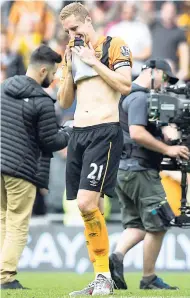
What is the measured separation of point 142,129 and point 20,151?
1.27 metres

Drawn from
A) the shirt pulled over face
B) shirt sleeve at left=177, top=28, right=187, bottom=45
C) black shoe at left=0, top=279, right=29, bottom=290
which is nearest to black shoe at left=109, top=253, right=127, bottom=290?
black shoe at left=0, top=279, right=29, bottom=290

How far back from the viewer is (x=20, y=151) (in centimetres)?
1084

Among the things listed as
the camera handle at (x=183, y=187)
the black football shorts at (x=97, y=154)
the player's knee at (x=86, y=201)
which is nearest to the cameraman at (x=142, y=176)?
the camera handle at (x=183, y=187)

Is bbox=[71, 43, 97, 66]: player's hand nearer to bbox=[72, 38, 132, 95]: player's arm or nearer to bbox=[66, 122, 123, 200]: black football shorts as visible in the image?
bbox=[72, 38, 132, 95]: player's arm

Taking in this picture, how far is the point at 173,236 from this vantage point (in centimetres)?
1423

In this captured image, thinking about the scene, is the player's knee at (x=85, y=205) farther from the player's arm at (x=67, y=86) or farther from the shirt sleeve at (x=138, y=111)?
the shirt sleeve at (x=138, y=111)

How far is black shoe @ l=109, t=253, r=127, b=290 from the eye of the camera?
34.9ft

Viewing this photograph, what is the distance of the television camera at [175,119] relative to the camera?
33.4ft

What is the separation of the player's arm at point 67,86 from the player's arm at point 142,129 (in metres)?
1.21

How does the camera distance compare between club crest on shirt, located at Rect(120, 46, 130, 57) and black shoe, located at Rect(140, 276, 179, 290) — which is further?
black shoe, located at Rect(140, 276, 179, 290)

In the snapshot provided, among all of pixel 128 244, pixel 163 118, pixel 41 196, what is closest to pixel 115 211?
pixel 41 196

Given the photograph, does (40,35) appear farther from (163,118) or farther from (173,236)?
(163,118)

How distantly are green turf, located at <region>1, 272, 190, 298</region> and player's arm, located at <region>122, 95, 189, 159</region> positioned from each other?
4.60 feet

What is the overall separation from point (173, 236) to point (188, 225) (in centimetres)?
396
